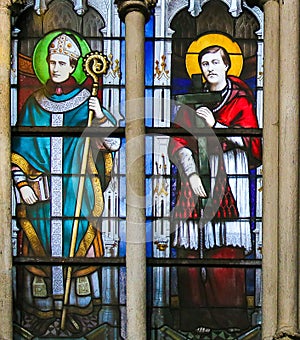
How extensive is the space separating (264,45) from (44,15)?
1405mm

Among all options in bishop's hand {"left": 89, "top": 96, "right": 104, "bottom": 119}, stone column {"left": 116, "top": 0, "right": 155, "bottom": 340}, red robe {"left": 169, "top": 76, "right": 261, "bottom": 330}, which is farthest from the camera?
bishop's hand {"left": 89, "top": 96, "right": 104, "bottom": 119}

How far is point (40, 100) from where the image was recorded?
6.96m

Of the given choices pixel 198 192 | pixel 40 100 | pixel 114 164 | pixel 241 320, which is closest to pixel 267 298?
pixel 241 320

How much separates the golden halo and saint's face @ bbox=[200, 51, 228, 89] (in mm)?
37

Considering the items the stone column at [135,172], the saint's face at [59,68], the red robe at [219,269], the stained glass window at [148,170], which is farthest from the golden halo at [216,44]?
the saint's face at [59,68]

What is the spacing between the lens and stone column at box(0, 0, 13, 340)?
21.7 feet

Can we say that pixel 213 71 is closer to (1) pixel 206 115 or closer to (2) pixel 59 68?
(1) pixel 206 115

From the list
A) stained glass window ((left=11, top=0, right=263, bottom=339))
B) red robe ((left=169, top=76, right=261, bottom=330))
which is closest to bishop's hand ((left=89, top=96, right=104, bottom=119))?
stained glass window ((left=11, top=0, right=263, bottom=339))

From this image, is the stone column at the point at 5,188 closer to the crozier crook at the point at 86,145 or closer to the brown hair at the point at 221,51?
the crozier crook at the point at 86,145

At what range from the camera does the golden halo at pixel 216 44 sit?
276 inches

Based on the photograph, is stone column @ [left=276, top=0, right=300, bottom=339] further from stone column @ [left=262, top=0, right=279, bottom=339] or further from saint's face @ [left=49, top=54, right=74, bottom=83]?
saint's face @ [left=49, top=54, right=74, bottom=83]

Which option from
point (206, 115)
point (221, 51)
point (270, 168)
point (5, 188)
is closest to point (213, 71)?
point (221, 51)

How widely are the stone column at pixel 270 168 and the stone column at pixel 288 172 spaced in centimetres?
5

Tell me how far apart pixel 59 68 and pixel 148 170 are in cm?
86
